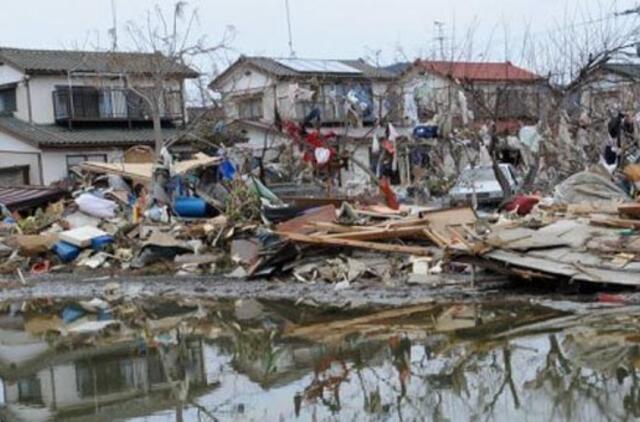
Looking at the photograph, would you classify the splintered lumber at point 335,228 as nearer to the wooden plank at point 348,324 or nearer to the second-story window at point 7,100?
the wooden plank at point 348,324

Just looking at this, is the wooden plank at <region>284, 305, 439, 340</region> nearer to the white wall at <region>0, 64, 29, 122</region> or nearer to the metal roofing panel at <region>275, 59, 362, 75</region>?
the white wall at <region>0, 64, 29, 122</region>

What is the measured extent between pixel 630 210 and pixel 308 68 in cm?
2573

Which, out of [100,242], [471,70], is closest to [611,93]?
[471,70]

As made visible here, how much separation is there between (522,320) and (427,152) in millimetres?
21915

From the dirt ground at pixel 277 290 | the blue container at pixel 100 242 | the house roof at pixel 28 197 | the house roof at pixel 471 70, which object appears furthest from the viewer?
the house roof at pixel 471 70

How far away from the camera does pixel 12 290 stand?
15.5 m

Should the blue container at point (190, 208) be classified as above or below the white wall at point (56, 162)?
below

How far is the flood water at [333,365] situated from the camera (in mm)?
6797

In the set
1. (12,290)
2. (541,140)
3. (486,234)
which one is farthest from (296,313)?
(541,140)

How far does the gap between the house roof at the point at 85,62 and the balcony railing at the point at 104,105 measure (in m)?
0.88

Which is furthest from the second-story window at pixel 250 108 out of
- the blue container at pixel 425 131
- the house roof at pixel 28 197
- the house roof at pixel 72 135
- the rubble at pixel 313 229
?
the house roof at pixel 28 197

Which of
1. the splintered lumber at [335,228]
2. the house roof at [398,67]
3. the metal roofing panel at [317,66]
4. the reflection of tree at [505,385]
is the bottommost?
the reflection of tree at [505,385]

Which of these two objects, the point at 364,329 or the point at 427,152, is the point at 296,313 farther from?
the point at 427,152

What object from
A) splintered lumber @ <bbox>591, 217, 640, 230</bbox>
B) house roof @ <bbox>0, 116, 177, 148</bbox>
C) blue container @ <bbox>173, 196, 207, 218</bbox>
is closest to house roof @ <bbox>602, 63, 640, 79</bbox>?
blue container @ <bbox>173, 196, 207, 218</bbox>
